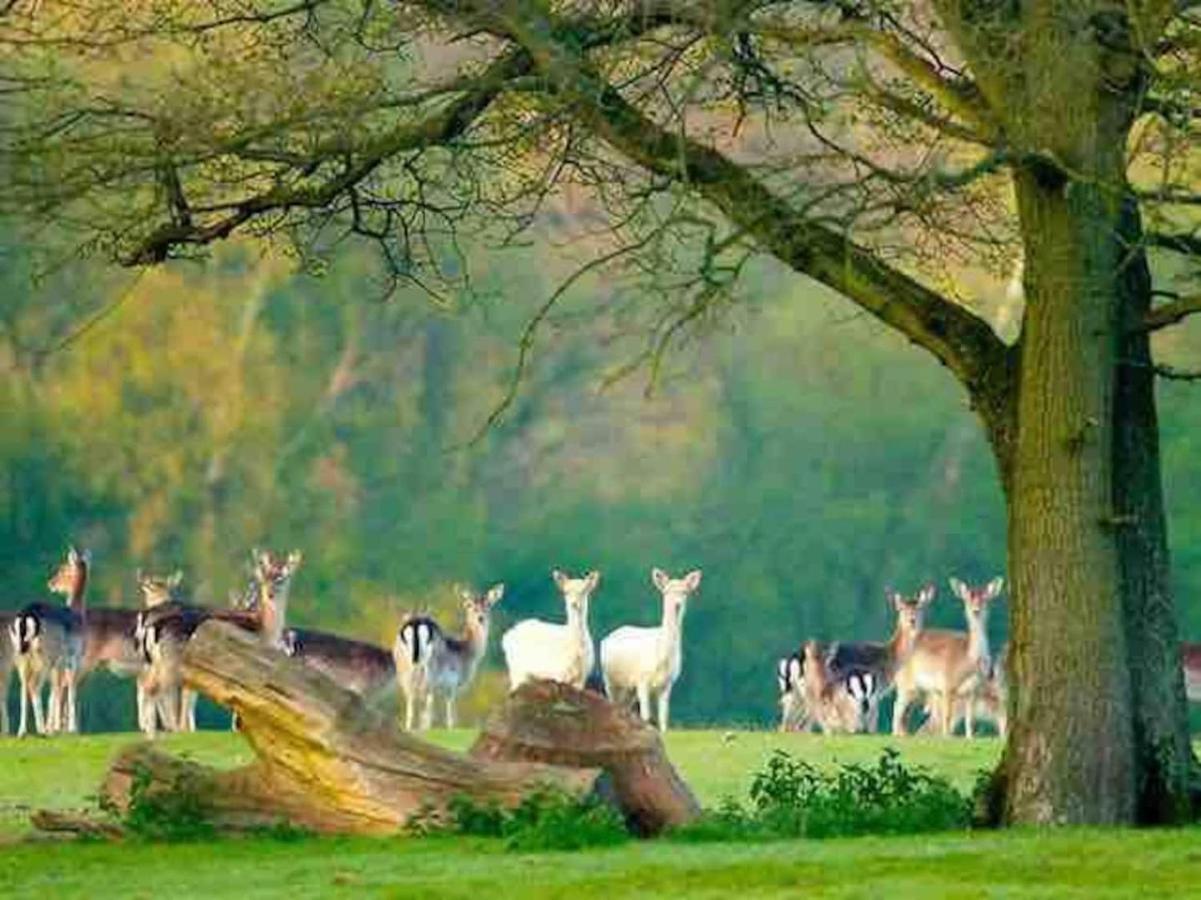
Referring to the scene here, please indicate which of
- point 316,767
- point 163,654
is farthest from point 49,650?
point 316,767

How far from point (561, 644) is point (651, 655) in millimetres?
973

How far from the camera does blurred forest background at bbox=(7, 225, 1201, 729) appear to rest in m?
46.3

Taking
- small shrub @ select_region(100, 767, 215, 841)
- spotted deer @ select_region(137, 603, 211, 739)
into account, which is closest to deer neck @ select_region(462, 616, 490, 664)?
spotted deer @ select_region(137, 603, 211, 739)

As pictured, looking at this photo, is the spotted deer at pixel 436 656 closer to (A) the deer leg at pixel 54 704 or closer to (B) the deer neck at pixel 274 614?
(B) the deer neck at pixel 274 614

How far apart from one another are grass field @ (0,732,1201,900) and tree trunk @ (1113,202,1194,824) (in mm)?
1110

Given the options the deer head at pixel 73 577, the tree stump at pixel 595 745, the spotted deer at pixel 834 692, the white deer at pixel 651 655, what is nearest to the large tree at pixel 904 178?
the tree stump at pixel 595 745

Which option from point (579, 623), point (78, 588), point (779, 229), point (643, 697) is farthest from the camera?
point (78, 588)

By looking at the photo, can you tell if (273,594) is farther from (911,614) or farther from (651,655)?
(911,614)

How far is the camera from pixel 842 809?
2014 cm

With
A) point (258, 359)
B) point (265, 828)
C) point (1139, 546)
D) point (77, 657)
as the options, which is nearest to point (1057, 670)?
point (1139, 546)

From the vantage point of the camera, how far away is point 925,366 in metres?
49.2

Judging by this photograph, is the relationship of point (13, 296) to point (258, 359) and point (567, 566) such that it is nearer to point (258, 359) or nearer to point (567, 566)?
point (258, 359)

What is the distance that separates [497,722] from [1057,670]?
3.16 meters

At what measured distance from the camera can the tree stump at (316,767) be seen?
775 inches
